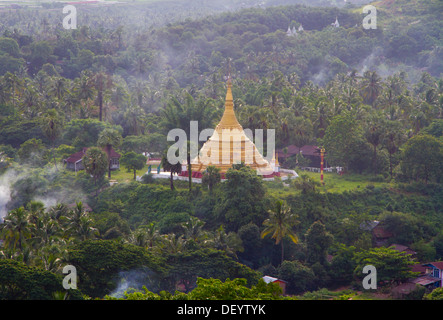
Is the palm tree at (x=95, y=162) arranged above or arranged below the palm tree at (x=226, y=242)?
above

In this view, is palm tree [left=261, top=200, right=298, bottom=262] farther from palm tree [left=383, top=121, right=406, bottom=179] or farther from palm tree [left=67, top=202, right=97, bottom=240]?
palm tree [left=383, top=121, right=406, bottom=179]

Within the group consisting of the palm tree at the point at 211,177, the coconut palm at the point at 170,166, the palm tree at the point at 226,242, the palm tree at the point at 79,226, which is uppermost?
the coconut palm at the point at 170,166

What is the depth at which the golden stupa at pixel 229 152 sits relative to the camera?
7106 cm


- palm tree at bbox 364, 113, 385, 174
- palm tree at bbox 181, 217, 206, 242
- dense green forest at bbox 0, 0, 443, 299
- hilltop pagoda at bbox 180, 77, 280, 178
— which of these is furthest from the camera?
palm tree at bbox 364, 113, 385, 174

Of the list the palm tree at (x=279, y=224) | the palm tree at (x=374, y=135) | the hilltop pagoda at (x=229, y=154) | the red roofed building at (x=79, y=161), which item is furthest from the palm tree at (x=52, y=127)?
the palm tree at (x=374, y=135)

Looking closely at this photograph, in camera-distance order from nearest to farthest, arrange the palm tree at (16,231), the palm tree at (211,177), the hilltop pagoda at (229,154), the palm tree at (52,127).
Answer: the palm tree at (16,231) → the palm tree at (211,177) → the hilltop pagoda at (229,154) → the palm tree at (52,127)

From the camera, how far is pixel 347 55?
506ft

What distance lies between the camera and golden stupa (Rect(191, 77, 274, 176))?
71.1 metres

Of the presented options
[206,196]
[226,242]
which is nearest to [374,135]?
[206,196]

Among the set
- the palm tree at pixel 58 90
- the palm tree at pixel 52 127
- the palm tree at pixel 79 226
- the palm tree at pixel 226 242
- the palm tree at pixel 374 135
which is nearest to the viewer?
the palm tree at pixel 79 226

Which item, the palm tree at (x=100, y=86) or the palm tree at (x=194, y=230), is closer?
the palm tree at (x=194, y=230)

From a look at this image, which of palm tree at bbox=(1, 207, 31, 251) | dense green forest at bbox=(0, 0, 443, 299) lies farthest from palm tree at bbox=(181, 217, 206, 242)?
palm tree at bbox=(1, 207, 31, 251)

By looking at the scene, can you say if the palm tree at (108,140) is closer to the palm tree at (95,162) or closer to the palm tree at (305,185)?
the palm tree at (95,162)
